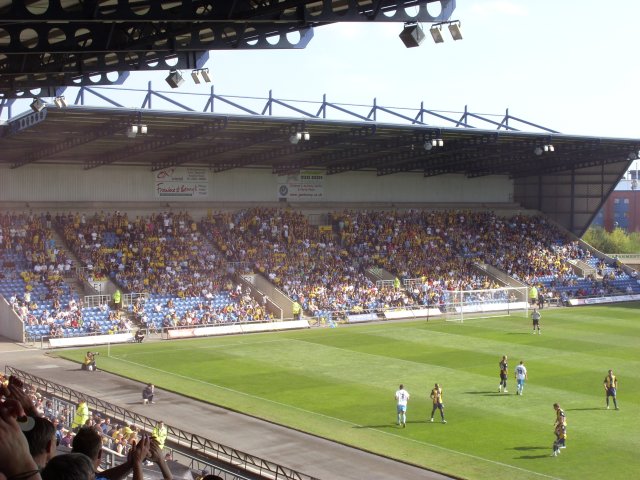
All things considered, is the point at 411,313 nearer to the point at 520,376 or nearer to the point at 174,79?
the point at 520,376

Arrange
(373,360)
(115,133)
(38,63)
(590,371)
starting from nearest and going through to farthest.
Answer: (38,63)
(590,371)
(373,360)
(115,133)

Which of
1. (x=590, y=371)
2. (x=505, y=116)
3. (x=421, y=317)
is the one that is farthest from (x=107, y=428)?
(x=505, y=116)

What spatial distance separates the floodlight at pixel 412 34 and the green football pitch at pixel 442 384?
1101cm

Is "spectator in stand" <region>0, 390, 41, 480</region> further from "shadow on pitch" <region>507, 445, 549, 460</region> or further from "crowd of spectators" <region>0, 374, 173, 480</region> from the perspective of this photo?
"shadow on pitch" <region>507, 445, 549, 460</region>

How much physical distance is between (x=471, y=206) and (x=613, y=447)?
4976 centimetres

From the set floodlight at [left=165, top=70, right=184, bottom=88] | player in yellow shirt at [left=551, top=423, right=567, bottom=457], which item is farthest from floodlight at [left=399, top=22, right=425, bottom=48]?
player in yellow shirt at [left=551, top=423, right=567, bottom=457]

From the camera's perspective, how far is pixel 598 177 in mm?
72812

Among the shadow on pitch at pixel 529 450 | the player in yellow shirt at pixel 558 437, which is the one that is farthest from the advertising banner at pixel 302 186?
the player in yellow shirt at pixel 558 437

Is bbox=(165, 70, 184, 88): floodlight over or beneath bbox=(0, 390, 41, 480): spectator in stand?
over

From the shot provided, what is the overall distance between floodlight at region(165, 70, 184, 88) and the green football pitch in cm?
1050

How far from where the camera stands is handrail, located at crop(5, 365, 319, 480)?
20.9 m

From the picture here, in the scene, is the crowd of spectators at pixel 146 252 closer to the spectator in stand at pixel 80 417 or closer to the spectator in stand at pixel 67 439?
the spectator in stand at pixel 80 417

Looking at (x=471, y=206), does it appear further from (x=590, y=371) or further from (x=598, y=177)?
(x=590, y=371)

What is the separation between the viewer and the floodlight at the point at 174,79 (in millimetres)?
21978
